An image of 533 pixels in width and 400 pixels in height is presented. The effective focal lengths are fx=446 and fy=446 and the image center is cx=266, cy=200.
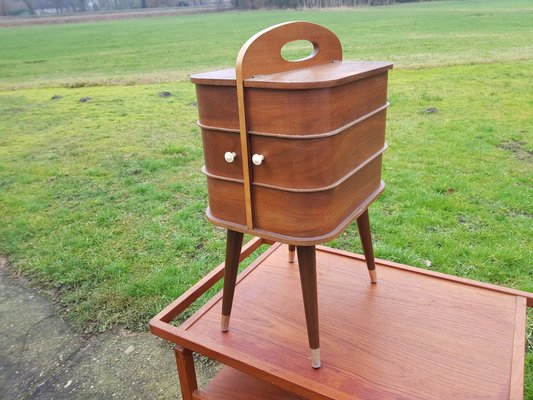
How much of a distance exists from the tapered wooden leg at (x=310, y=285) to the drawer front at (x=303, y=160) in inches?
9.1

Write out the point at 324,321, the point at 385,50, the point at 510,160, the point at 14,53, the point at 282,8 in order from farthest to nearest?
the point at 282,8 < the point at 14,53 < the point at 385,50 < the point at 510,160 < the point at 324,321

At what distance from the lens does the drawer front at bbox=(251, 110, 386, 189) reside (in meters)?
1.27

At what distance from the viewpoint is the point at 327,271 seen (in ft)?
7.16

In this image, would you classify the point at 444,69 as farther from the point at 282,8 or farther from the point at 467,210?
the point at 282,8

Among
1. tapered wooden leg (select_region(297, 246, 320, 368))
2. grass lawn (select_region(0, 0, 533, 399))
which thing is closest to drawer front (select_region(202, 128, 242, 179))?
tapered wooden leg (select_region(297, 246, 320, 368))

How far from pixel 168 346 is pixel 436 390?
1327mm

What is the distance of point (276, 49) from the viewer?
1.42m

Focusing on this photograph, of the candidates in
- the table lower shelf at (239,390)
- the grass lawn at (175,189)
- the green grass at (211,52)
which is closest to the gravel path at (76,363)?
the grass lawn at (175,189)

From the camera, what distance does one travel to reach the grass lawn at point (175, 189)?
108 inches

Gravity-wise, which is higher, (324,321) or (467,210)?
(324,321)

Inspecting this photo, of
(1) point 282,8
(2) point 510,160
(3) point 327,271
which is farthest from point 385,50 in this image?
(1) point 282,8

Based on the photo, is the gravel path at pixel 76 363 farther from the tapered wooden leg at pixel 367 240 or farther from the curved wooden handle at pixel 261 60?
the curved wooden handle at pixel 261 60

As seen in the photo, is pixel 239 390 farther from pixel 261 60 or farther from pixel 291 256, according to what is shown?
pixel 261 60

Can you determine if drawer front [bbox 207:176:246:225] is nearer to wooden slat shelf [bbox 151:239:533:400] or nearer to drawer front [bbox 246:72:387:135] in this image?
drawer front [bbox 246:72:387:135]
